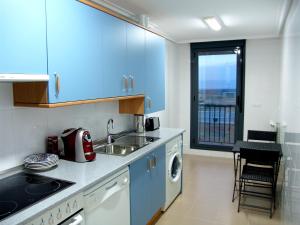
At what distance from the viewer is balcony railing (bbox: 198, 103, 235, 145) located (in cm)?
569

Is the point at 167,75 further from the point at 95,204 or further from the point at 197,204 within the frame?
the point at 95,204

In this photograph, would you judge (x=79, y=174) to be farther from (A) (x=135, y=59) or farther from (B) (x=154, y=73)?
(B) (x=154, y=73)

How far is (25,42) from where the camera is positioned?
62.9 inches

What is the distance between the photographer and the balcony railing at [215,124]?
5.69 meters

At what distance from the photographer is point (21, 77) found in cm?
153

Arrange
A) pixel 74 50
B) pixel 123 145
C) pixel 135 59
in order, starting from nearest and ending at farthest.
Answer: pixel 74 50 < pixel 135 59 < pixel 123 145

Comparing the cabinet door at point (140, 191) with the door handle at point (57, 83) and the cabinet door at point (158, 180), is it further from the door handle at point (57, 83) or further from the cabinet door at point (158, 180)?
the door handle at point (57, 83)

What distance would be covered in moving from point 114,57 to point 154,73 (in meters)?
0.94

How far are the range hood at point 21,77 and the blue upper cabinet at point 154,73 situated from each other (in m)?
1.59

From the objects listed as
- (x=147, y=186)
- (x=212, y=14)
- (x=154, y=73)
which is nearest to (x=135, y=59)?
(x=154, y=73)

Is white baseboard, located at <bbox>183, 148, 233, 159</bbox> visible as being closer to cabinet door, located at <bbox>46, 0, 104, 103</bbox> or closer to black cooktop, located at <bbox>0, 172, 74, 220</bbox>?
cabinet door, located at <bbox>46, 0, 104, 103</bbox>

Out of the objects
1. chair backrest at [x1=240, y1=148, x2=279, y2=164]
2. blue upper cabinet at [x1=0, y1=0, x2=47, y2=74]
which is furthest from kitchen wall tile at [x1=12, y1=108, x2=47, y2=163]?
chair backrest at [x1=240, y1=148, x2=279, y2=164]

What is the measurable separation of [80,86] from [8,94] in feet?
1.68

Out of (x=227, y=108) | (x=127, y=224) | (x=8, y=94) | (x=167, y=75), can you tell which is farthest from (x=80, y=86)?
(x=227, y=108)
